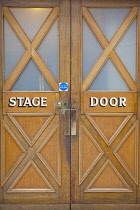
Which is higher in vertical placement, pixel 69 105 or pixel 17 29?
pixel 17 29

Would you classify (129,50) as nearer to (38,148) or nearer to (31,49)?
(31,49)

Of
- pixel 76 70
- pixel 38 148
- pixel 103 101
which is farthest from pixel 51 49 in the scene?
pixel 38 148

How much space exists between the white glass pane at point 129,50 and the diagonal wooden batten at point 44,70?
3.51 ft

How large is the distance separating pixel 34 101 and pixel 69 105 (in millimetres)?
531

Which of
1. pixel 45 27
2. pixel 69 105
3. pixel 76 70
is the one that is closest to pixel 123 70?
pixel 76 70

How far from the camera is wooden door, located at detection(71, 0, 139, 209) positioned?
219 inches

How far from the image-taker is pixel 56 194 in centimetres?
562

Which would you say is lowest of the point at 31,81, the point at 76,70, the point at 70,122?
the point at 70,122

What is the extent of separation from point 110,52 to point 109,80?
421 mm

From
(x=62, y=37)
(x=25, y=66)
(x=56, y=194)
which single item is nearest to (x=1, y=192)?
(x=56, y=194)

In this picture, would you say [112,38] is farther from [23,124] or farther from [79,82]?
[23,124]

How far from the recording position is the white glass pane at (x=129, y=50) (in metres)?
5.61

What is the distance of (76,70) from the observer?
558cm

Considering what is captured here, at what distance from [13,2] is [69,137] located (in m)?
2.19
